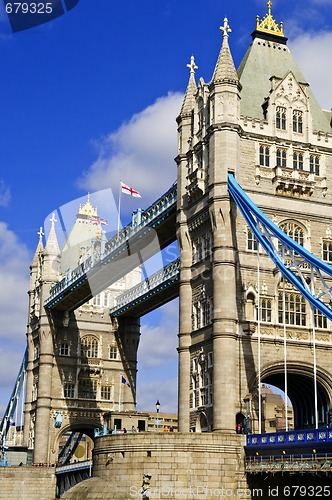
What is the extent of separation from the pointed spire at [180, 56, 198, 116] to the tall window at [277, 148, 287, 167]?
7.33m

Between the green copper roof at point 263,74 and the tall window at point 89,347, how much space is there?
130 feet

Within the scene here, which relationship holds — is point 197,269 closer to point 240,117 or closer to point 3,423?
point 240,117

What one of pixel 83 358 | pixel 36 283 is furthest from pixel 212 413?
pixel 36 283

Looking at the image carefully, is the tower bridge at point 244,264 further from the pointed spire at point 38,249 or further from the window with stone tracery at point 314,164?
the pointed spire at point 38,249

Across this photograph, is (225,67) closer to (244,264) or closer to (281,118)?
(281,118)

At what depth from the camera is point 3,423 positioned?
328ft

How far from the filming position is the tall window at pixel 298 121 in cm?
5353

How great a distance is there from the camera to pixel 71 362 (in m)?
84.8

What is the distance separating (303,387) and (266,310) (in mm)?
6566

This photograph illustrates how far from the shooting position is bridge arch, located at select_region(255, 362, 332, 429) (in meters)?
49.5

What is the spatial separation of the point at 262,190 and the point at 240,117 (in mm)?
4948

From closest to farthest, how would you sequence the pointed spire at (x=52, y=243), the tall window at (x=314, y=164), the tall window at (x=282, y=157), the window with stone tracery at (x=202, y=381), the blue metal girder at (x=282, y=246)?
the blue metal girder at (x=282, y=246), the window with stone tracery at (x=202, y=381), the tall window at (x=282, y=157), the tall window at (x=314, y=164), the pointed spire at (x=52, y=243)

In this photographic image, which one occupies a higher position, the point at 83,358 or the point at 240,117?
the point at 240,117

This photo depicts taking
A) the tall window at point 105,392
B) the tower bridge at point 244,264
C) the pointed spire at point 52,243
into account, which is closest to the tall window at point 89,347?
the tall window at point 105,392
